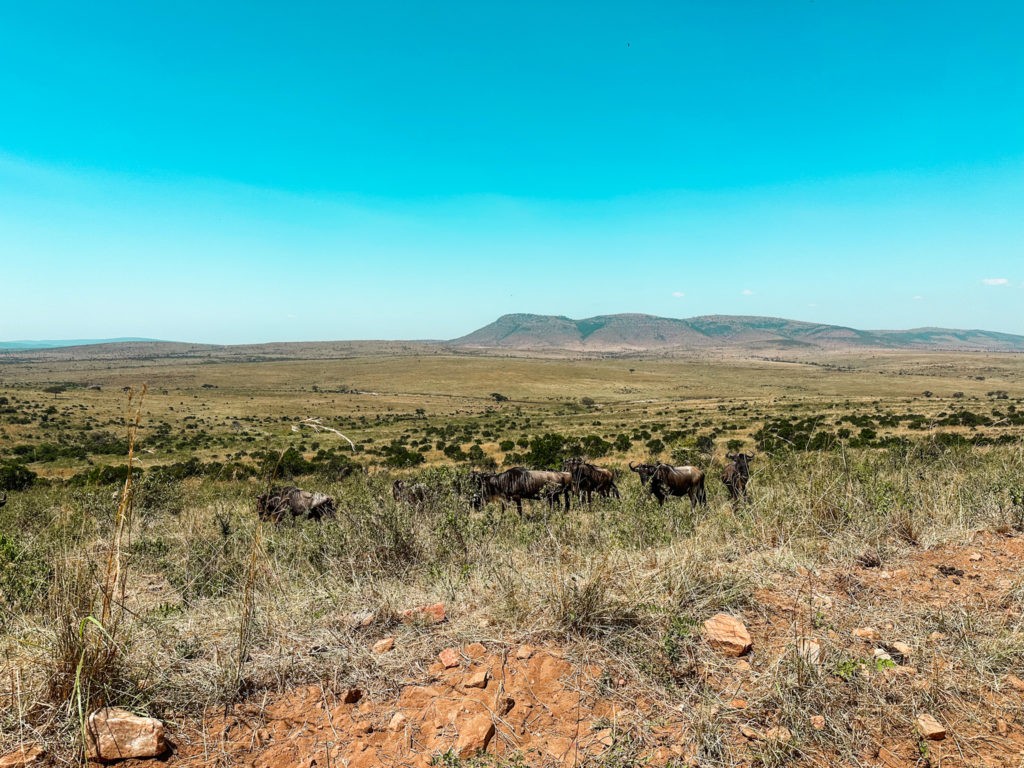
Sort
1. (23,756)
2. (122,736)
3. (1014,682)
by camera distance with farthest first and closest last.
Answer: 1. (1014,682)
2. (122,736)
3. (23,756)

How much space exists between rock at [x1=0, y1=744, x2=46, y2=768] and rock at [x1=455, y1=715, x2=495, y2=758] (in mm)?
1912

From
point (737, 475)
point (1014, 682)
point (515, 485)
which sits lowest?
point (515, 485)

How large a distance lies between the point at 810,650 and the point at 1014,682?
0.96m

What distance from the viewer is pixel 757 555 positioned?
4395mm

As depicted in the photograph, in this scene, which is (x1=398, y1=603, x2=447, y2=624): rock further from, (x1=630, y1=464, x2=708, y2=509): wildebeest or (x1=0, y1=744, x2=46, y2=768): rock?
(x1=630, y1=464, x2=708, y2=509): wildebeest

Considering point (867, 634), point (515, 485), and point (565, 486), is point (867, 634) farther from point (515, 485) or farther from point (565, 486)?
point (565, 486)

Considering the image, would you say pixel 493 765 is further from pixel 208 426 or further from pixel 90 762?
pixel 208 426

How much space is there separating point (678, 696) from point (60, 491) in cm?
2058

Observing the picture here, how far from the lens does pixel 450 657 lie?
3078mm

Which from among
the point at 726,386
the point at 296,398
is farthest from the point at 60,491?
the point at 726,386

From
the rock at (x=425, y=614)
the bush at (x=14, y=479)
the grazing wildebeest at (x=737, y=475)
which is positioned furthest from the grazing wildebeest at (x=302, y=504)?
the bush at (x=14, y=479)

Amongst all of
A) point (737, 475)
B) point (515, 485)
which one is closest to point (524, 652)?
point (515, 485)

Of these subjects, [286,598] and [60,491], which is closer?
[286,598]

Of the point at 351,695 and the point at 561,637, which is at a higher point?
the point at 561,637
